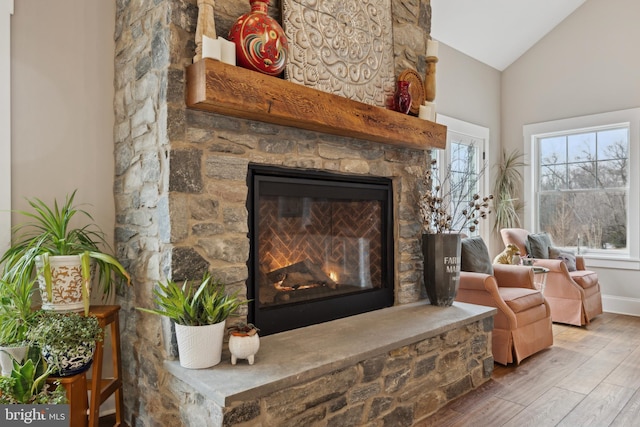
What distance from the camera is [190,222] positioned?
1939 millimetres

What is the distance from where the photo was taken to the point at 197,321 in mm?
1812

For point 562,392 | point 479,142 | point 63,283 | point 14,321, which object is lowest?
point 562,392

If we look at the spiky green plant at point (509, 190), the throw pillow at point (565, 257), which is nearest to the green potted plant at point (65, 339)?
the throw pillow at point (565, 257)

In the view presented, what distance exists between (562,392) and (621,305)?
2.80m

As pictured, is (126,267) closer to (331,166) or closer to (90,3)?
(331,166)

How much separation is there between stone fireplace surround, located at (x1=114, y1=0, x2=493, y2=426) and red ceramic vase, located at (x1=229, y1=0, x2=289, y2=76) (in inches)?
4.6

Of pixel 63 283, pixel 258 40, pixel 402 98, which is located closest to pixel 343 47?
pixel 402 98

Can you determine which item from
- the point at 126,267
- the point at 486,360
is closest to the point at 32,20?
the point at 126,267

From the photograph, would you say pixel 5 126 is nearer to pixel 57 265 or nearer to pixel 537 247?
pixel 57 265

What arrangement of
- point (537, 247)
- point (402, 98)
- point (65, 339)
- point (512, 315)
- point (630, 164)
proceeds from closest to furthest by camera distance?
point (65, 339), point (402, 98), point (512, 315), point (537, 247), point (630, 164)

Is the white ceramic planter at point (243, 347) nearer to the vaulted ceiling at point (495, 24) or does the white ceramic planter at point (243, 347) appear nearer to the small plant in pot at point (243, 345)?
the small plant in pot at point (243, 345)

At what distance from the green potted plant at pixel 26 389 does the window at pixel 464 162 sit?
12.9 feet

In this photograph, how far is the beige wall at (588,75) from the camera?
4.70 m

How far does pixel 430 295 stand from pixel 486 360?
1.83 feet
